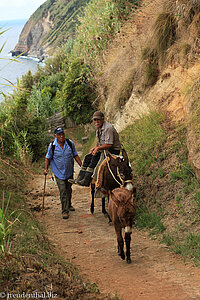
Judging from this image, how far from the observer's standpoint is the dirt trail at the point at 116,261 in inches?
174

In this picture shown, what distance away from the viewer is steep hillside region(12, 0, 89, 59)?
5672 centimetres

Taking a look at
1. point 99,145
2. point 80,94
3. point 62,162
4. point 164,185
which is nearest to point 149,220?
point 164,185

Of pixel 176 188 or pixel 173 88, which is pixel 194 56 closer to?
pixel 173 88

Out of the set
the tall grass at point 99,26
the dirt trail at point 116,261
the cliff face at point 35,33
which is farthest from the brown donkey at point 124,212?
the cliff face at point 35,33

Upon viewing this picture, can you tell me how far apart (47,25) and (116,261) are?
68.3 metres

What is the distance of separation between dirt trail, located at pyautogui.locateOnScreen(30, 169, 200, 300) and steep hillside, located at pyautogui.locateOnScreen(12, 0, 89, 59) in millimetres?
47911

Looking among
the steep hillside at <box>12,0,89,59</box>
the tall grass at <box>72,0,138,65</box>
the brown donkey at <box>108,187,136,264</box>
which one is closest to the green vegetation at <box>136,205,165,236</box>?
the brown donkey at <box>108,187,136,264</box>

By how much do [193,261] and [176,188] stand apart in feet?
7.07

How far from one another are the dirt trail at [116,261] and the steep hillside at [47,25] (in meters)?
47.9

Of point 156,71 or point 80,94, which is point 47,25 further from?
point 156,71

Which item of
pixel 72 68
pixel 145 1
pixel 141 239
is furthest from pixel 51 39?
pixel 141 239

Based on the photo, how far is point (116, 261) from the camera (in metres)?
5.55

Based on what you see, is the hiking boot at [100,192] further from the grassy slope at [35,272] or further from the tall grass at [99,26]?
the tall grass at [99,26]

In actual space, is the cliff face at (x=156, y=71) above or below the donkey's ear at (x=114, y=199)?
above
